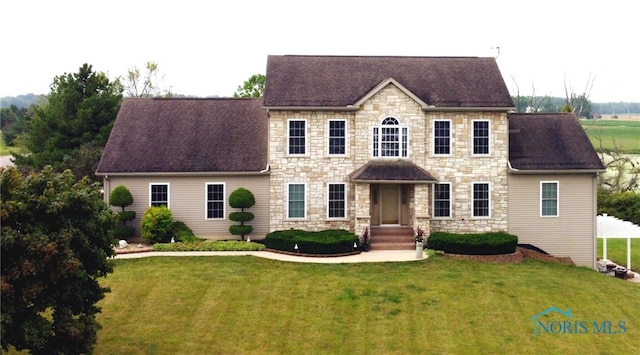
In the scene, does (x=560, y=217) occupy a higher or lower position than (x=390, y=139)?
lower

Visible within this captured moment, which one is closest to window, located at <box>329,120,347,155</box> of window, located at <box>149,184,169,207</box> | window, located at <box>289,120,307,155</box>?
window, located at <box>289,120,307,155</box>

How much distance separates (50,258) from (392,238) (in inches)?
675

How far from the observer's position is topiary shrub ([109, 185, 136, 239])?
28109mm

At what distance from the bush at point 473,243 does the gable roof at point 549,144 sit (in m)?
3.41

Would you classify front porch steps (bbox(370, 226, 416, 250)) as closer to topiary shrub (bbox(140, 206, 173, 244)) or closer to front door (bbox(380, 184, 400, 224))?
front door (bbox(380, 184, 400, 224))

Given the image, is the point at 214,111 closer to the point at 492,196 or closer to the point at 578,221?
the point at 492,196

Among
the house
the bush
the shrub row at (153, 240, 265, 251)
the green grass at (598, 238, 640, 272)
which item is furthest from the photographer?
the green grass at (598, 238, 640, 272)

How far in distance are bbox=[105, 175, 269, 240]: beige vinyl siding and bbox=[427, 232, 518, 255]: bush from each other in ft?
24.1

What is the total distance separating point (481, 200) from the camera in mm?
29281

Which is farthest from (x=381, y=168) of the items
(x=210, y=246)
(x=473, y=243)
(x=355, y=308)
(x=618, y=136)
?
(x=618, y=136)

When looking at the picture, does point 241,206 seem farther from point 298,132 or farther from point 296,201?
point 298,132

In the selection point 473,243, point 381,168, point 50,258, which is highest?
point 381,168

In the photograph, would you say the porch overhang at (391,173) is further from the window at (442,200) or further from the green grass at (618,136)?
the green grass at (618,136)

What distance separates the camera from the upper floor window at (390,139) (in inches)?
1134
